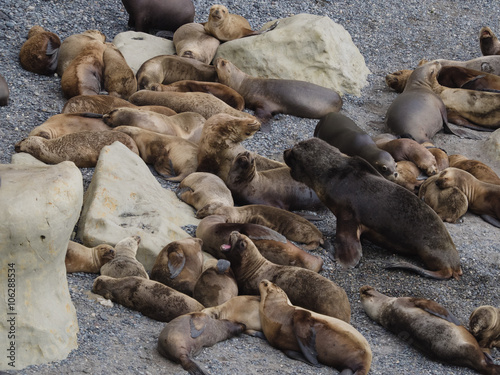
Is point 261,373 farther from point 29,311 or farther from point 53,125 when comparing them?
point 53,125

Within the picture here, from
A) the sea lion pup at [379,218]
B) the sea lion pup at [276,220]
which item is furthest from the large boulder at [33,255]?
the sea lion pup at [379,218]

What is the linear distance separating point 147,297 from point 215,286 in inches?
24.5

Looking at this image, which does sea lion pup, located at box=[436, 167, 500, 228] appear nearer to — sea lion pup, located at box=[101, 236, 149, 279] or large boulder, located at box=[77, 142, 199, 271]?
large boulder, located at box=[77, 142, 199, 271]

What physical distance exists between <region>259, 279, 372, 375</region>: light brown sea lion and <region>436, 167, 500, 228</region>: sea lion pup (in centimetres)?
347

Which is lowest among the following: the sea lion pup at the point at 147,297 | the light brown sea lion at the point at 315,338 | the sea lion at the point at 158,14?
the sea lion pup at the point at 147,297

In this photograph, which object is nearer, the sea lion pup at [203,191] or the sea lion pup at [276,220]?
the sea lion pup at [276,220]

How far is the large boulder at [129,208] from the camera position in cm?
601

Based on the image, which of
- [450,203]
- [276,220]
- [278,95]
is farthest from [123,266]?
[278,95]

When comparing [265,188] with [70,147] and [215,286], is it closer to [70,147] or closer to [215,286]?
[70,147]

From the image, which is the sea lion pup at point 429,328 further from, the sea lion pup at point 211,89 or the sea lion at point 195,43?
the sea lion at point 195,43

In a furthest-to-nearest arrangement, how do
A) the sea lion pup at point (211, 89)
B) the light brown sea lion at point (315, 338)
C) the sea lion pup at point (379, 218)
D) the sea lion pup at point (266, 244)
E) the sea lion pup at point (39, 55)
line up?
1. the sea lion pup at point (211, 89)
2. the sea lion pup at point (39, 55)
3. the sea lion pup at point (379, 218)
4. the sea lion pup at point (266, 244)
5. the light brown sea lion at point (315, 338)

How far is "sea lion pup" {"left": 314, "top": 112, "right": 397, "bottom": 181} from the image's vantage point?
8062 mm

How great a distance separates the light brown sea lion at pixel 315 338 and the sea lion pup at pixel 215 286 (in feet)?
1.55

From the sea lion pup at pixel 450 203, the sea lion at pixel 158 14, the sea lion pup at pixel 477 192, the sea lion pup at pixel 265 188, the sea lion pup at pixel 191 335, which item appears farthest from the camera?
the sea lion at pixel 158 14
